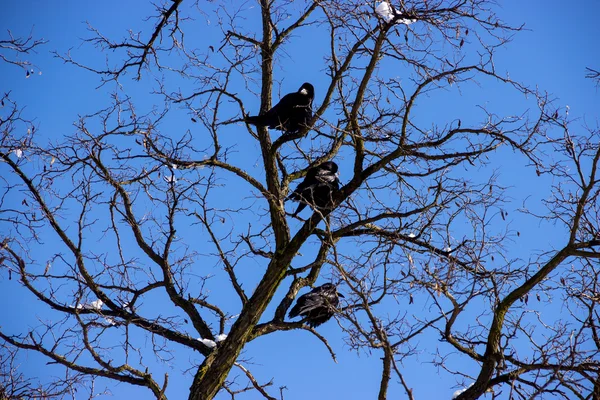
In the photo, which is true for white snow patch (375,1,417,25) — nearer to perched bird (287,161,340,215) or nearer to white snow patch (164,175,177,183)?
perched bird (287,161,340,215)

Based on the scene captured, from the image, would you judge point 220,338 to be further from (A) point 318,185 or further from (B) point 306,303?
(A) point 318,185

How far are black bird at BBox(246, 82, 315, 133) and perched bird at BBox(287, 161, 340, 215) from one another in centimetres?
39

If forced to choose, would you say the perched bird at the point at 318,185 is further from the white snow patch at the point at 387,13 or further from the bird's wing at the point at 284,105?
the white snow patch at the point at 387,13

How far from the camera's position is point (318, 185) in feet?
18.3

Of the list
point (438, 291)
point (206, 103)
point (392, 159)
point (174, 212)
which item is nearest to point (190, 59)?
point (206, 103)

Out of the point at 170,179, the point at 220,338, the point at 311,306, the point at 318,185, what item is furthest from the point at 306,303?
the point at 170,179

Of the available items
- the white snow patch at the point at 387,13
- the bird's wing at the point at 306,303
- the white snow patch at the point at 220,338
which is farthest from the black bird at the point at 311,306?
the white snow patch at the point at 387,13

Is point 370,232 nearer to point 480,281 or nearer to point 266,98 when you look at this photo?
point 480,281

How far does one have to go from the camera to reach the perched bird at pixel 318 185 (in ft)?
18.1

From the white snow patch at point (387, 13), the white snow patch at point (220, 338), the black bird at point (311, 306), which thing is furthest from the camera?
the black bird at point (311, 306)

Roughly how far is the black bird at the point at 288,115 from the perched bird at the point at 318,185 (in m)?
0.39

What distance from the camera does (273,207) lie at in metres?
5.66

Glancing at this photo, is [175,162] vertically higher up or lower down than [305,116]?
lower down

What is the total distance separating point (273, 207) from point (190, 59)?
1.45m
